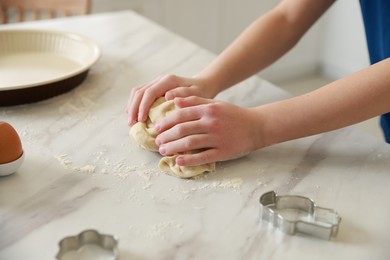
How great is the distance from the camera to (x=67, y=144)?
3.03 ft

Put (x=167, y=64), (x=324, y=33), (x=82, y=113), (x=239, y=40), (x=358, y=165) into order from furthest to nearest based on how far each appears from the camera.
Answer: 1. (x=324, y=33)
2. (x=167, y=64)
3. (x=239, y=40)
4. (x=82, y=113)
5. (x=358, y=165)

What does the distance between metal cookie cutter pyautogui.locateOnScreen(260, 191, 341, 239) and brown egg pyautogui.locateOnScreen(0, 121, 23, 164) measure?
1.27 feet

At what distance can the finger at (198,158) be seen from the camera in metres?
0.82

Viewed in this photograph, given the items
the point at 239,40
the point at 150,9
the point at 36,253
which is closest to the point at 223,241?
the point at 36,253

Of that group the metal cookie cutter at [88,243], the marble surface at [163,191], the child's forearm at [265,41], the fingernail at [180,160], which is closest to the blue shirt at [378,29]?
the child's forearm at [265,41]

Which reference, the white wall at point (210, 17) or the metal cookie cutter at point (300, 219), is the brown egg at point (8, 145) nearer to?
the metal cookie cutter at point (300, 219)

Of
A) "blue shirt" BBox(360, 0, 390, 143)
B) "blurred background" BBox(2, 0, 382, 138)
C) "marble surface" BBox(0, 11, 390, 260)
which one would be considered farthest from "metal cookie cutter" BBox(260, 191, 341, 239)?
"blurred background" BBox(2, 0, 382, 138)

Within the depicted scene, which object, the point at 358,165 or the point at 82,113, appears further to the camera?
the point at 82,113

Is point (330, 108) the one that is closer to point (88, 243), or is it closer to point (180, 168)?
point (180, 168)

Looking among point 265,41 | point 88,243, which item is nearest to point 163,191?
point 88,243

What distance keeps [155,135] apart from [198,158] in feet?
0.35

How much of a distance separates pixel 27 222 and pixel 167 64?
630 mm

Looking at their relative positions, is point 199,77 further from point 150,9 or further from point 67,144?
point 150,9

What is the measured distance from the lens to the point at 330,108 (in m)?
0.86
